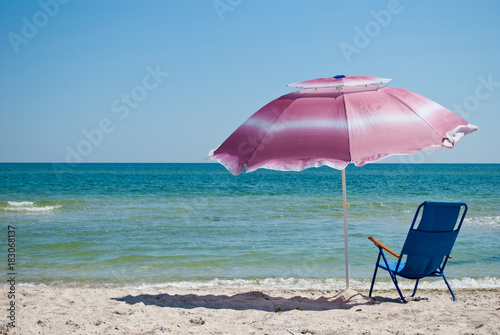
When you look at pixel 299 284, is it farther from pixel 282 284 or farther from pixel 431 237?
pixel 431 237

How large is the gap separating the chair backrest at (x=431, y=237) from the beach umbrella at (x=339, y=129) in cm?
68

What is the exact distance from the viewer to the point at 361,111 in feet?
13.8

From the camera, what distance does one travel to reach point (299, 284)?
20.5 feet

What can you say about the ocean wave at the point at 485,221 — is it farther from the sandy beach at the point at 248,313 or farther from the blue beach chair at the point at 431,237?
the blue beach chair at the point at 431,237

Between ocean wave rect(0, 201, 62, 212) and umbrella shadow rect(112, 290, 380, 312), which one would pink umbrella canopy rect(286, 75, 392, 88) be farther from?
ocean wave rect(0, 201, 62, 212)

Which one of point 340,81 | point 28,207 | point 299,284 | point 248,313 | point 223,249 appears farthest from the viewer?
point 28,207

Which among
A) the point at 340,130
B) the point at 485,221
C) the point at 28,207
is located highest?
the point at 340,130

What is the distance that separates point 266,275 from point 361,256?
6.63 feet

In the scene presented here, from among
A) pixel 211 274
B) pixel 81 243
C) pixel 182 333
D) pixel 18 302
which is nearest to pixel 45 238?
pixel 81 243

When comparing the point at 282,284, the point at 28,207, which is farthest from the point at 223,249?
the point at 28,207

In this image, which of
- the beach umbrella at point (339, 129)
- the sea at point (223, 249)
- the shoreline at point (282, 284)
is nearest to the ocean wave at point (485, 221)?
the sea at point (223, 249)

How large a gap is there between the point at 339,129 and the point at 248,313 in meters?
1.96

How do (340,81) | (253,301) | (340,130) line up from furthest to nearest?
1. (253,301)
2. (340,81)
3. (340,130)

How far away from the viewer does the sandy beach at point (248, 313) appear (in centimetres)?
365
